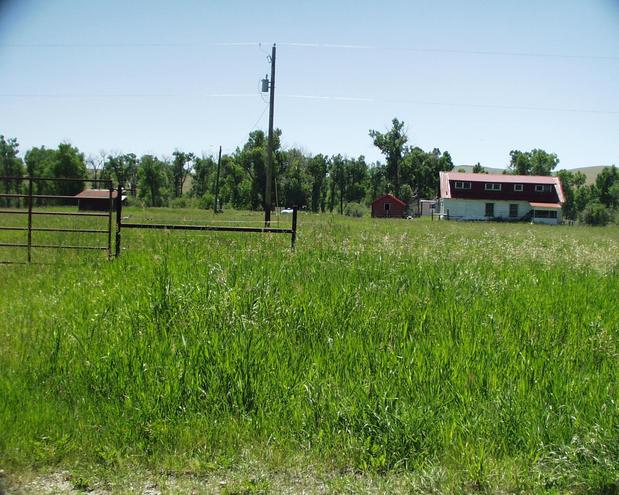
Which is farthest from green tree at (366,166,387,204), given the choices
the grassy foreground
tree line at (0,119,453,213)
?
the grassy foreground

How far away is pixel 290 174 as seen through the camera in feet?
285

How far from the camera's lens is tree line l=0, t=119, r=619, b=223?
83375mm

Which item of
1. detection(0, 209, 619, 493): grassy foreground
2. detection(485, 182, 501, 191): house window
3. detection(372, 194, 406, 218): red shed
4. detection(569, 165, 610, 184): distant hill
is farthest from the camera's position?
detection(569, 165, 610, 184): distant hill

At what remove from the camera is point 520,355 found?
559 cm

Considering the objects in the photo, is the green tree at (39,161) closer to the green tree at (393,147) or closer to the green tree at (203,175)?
the green tree at (203,175)

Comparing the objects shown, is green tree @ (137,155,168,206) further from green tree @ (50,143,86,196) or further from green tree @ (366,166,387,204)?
green tree @ (366,166,387,204)

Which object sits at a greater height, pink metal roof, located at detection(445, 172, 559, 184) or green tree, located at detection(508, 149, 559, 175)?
green tree, located at detection(508, 149, 559, 175)

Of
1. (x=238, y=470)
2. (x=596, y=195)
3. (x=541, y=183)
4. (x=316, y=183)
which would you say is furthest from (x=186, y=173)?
(x=238, y=470)

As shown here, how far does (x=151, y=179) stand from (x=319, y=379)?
91169mm

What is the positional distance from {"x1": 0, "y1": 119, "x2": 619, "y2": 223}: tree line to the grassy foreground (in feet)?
235

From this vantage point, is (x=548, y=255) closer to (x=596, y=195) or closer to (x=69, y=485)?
(x=69, y=485)

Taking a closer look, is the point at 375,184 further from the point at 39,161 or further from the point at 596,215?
the point at 39,161

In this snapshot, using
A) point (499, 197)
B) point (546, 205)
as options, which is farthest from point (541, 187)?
point (499, 197)

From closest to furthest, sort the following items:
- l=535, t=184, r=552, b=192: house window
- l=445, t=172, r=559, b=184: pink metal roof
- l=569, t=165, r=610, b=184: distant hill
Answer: l=535, t=184, r=552, b=192: house window → l=445, t=172, r=559, b=184: pink metal roof → l=569, t=165, r=610, b=184: distant hill
